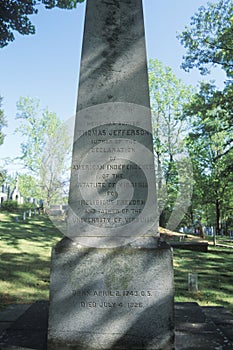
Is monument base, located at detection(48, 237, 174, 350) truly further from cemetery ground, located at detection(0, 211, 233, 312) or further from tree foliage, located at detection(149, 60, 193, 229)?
tree foliage, located at detection(149, 60, 193, 229)

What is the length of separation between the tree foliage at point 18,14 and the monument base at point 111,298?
9650 mm

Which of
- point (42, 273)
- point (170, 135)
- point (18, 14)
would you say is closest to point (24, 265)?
point (42, 273)

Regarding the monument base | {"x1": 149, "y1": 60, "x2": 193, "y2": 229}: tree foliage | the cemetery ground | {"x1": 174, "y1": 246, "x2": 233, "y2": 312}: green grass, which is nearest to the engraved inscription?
the monument base

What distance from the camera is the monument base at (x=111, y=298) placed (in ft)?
9.42

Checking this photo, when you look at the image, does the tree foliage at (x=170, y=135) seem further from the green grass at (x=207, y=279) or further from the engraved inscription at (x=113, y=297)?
the engraved inscription at (x=113, y=297)

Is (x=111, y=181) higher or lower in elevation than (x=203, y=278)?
higher

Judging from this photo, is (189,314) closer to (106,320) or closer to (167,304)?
(167,304)

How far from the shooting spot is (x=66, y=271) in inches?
116

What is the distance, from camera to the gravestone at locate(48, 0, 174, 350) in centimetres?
289

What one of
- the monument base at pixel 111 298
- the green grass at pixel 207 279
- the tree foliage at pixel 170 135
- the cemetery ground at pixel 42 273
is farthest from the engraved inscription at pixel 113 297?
the tree foliage at pixel 170 135

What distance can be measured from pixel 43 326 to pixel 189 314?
75.7 inches

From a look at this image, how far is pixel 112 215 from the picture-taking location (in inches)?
128

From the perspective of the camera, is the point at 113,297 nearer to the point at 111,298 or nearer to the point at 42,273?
the point at 111,298

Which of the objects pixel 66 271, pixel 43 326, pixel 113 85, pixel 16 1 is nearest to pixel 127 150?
pixel 113 85
